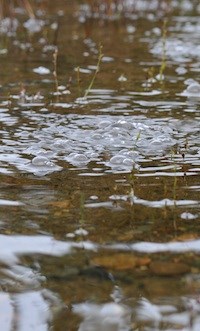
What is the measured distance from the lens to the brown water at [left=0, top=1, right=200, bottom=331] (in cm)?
210

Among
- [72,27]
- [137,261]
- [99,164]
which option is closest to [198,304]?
[137,261]

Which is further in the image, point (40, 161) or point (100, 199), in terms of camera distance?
point (40, 161)

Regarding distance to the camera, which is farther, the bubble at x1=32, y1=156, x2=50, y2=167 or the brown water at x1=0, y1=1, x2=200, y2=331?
the bubble at x1=32, y1=156, x2=50, y2=167

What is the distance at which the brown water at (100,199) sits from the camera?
210 cm

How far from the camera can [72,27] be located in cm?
848

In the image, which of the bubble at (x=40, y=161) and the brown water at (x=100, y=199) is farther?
the bubble at (x=40, y=161)

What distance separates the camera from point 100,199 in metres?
2.90

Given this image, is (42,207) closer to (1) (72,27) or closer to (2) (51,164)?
(2) (51,164)

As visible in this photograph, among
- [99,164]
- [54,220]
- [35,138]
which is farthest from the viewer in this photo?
[35,138]

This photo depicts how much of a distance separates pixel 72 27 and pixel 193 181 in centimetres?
576

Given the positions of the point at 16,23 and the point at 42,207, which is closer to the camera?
the point at 42,207

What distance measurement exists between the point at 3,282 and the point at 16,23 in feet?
23.1

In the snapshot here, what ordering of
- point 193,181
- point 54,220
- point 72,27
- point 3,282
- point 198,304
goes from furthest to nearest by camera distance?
point 72,27 < point 193,181 < point 54,220 < point 3,282 < point 198,304

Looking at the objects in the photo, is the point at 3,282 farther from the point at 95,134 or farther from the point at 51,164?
the point at 95,134
